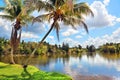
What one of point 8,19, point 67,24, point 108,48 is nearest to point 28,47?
point 108,48

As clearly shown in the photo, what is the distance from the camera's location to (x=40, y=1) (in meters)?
22.8

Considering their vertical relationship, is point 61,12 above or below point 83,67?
above

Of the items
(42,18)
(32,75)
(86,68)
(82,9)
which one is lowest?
(86,68)

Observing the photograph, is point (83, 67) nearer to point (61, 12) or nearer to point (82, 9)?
point (82, 9)

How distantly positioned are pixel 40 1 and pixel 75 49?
141754mm

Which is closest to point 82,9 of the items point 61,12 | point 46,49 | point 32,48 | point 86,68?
point 61,12

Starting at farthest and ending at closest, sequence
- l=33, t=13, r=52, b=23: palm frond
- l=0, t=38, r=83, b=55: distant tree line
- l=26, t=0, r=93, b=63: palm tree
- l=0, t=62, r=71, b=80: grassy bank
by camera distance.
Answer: l=0, t=38, r=83, b=55: distant tree line → l=33, t=13, r=52, b=23: palm frond → l=26, t=0, r=93, b=63: palm tree → l=0, t=62, r=71, b=80: grassy bank

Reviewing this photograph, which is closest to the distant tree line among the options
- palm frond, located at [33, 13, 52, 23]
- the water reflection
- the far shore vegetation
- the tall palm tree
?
the far shore vegetation

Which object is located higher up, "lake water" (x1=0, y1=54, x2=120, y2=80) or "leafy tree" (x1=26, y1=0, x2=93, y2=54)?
"leafy tree" (x1=26, y1=0, x2=93, y2=54)

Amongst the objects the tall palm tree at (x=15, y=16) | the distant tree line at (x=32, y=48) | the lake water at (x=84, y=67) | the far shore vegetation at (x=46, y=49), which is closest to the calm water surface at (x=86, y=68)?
the lake water at (x=84, y=67)

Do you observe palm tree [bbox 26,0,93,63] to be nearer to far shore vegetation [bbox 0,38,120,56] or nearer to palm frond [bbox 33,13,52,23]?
palm frond [bbox 33,13,52,23]

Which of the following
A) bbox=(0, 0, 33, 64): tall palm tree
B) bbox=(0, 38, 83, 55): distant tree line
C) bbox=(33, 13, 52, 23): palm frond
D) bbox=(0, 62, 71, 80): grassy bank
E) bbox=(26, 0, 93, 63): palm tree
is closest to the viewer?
bbox=(0, 62, 71, 80): grassy bank

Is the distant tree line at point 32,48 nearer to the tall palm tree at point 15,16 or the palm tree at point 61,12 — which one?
the tall palm tree at point 15,16

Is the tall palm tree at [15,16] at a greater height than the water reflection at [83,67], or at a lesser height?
greater
